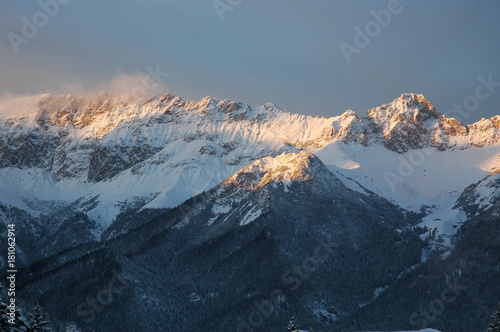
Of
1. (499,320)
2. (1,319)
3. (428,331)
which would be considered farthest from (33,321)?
(428,331)

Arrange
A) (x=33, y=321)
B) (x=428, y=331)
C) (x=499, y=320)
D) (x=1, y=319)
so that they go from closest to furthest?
(x=1, y=319) → (x=33, y=321) → (x=499, y=320) → (x=428, y=331)

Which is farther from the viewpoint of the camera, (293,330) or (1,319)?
(293,330)

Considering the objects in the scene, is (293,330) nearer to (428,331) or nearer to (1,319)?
(1,319)

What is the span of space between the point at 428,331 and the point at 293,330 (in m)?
Result: 59.6

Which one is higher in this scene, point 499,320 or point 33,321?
point 33,321

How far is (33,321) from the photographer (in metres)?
119

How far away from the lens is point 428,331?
178m

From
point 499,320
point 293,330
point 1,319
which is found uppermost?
point 1,319

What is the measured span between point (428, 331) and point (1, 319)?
340ft

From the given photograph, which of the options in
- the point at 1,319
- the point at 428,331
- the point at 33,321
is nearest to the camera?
the point at 1,319

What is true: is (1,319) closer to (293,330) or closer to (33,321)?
(33,321)

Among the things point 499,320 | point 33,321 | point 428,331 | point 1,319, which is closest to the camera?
point 1,319

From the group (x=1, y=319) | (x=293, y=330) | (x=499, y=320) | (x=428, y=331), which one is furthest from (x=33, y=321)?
(x=428, y=331)

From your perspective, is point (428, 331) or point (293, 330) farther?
point (428, 331)
